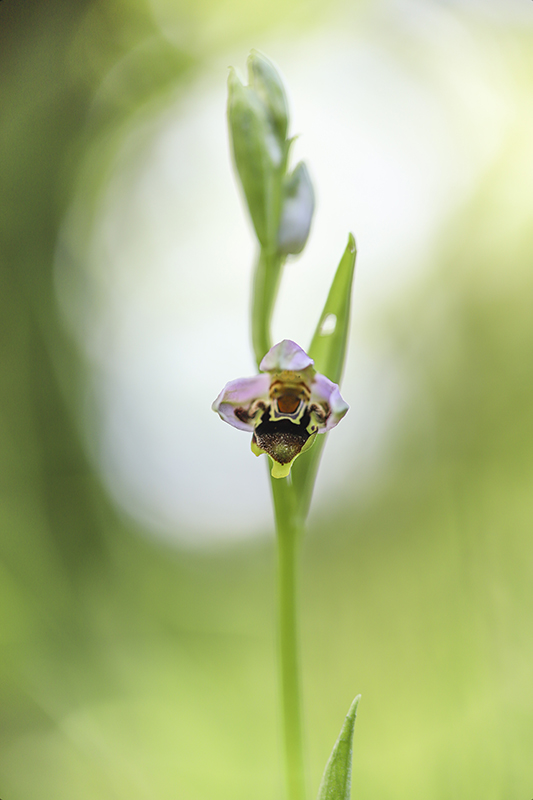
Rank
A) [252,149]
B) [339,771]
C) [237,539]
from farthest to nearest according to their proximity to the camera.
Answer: [237,539], [252,149], [339,771]

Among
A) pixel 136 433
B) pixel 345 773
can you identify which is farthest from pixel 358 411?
pixel 345 773

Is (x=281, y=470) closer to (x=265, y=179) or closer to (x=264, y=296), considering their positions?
(x=264, y=296)

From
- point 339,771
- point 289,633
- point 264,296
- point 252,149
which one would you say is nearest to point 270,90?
point 252,149

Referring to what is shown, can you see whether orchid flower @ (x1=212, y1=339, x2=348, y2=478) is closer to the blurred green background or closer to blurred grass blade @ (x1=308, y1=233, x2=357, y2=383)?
blurred grass blade @ (x1=308, y1=233, x2=357, y2=383)

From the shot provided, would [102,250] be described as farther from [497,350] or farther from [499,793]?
[499,793]

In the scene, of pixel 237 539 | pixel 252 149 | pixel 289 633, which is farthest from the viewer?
pixel 237 539

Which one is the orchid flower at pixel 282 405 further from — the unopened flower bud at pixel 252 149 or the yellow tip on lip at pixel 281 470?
the unopened flower bud at pixel 252 149


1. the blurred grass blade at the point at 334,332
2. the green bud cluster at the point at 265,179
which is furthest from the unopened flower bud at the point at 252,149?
the blurred grass blade at the point at 334,332
